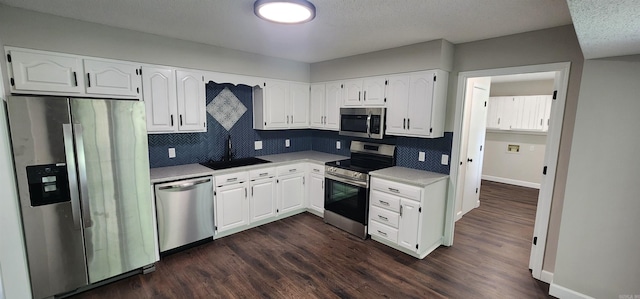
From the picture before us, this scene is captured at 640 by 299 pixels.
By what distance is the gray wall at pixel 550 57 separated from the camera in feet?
7.82

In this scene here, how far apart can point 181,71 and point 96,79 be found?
81 cm

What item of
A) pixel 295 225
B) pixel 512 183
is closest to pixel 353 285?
pixel 295 225

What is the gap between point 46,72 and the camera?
2.36 m

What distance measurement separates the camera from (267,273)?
107 inches

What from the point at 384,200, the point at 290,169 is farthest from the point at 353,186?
the point at 290,169

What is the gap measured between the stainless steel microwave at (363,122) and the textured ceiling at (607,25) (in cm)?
200

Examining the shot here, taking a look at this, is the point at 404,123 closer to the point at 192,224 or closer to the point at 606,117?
the point at 606,117

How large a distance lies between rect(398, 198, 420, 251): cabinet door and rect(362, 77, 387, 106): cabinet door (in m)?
1.34

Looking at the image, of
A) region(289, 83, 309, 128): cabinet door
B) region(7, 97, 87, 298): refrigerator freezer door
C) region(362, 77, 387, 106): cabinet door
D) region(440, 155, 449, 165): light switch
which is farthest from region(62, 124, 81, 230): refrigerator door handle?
region(440, 155, 449, 165): light switch

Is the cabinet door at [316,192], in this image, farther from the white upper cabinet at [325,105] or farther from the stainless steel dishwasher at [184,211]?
the stainless steel dishwasher at [184,211]

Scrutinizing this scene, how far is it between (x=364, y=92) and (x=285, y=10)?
1.94m

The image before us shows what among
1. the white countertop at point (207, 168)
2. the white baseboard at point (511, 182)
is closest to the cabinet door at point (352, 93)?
the white countertop at point (207, 168)

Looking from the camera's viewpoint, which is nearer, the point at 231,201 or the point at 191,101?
the point at 191,101

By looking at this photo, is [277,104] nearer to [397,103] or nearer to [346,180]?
[346,180]
